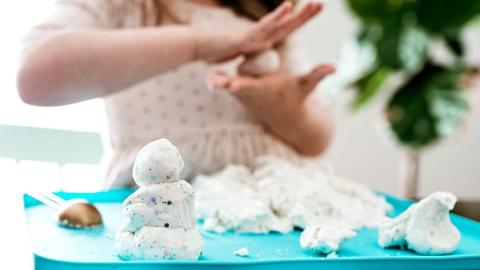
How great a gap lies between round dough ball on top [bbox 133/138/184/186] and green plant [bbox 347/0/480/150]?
136 cm

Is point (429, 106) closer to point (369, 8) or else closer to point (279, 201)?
point (369, 8)

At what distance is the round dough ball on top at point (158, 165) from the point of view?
0.42 m

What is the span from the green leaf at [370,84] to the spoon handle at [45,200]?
1.30 metres

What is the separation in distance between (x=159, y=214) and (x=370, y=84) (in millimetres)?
1424

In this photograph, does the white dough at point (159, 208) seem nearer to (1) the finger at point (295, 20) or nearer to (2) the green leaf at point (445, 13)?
(1) the finger at point (295, 20)

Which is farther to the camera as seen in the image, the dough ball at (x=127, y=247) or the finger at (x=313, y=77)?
the finger at (x=313, y=77)

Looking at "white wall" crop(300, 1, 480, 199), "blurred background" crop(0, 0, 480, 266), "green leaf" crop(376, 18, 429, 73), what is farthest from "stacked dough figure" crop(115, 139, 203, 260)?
"white wall" crop(300, 1, 480, 199)

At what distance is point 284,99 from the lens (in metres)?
0.74

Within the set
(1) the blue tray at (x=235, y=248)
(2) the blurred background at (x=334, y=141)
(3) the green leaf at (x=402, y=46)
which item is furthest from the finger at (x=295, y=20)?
(3) the green leaf at (x=402, y=46)

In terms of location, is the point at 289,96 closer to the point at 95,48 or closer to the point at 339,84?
the point at 95,48

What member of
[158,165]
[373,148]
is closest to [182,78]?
[158,165]

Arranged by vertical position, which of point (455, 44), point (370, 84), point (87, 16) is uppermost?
point (455, 44)

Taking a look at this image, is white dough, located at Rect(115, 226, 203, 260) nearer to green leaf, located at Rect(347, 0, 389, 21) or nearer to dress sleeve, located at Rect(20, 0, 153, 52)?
dress sleeve, located at Rect(20, 0, 153, 52)

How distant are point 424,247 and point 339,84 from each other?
1.34m
